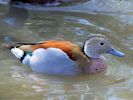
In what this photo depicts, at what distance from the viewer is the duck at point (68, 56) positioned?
5.60m

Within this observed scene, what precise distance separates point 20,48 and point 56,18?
177cm

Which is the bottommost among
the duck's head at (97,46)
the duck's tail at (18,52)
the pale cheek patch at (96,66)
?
the pale cheek patch at (96,66)

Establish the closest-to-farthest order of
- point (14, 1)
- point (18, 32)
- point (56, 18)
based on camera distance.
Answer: point (18, 32)
point (56, 18)
point (14, 1)

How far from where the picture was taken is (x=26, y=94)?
16.9 feet

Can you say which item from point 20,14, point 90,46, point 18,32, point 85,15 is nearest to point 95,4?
point 85,15

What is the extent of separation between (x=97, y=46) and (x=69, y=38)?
99 centimetres

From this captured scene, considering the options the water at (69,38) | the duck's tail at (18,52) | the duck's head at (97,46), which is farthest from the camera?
the duck's tail at (18,52)

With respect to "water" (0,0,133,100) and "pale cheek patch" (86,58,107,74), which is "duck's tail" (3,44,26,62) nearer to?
"water" (0,0,133,100)

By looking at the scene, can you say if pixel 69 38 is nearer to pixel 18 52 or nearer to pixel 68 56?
pixel 18 52

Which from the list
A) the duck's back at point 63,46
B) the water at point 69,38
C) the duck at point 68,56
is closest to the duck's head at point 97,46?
the duck at point 68,56

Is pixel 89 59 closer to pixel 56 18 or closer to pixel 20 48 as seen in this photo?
pixel 20 48

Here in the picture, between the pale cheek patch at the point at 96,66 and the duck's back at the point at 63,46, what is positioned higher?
the duck's back at the point at 63,46

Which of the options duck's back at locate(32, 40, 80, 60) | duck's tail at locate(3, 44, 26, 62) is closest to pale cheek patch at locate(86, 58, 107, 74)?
duck's back at locate(32, 40, 80, 60)

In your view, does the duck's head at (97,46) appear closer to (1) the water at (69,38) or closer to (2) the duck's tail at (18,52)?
(1) the water at (69,38)
